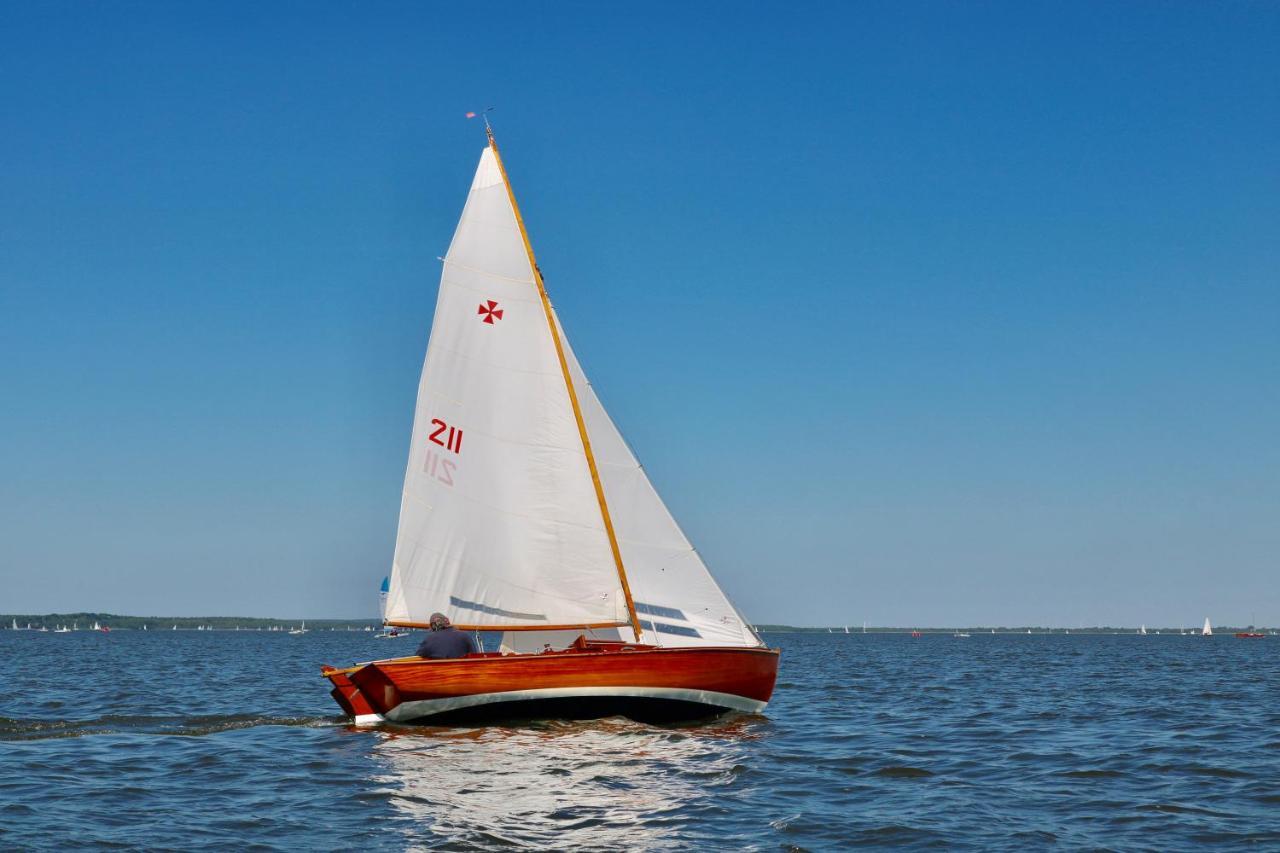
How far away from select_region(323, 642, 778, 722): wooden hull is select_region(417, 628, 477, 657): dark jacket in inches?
12.0

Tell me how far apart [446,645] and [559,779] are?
6345mm

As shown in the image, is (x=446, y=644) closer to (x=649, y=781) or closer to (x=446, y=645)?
(x=446, y=645)

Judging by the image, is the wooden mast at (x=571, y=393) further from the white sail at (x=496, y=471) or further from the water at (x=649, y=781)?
the water at (x=649, y=781)

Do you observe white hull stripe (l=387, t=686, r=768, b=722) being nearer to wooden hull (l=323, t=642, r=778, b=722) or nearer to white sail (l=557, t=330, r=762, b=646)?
wooden hull (l=323, t=642, r=778, b=722)

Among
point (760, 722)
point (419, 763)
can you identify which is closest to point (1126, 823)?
point (419, 763)

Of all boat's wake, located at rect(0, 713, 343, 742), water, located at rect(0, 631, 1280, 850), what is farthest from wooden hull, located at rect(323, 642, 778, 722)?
boat's wake, located at rect(0, 713, 343, 742)

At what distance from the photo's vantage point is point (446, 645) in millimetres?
23094

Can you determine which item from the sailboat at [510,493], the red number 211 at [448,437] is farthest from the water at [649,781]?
the red number 211 at [448,437]

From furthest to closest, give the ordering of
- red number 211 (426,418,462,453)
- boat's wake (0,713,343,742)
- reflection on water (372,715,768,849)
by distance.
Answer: red number 211 (426,418,462,453) < boat's wake (0,713,343,742) < reflection on water (372,715,768,849)

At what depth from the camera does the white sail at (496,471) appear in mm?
25062

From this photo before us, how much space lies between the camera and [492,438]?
82.9 ft

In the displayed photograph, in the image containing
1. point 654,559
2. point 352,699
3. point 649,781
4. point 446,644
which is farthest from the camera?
point 654,559

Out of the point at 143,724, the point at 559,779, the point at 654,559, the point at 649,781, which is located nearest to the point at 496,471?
the point at 654,559

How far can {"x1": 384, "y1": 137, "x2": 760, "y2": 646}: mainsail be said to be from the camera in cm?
2506
